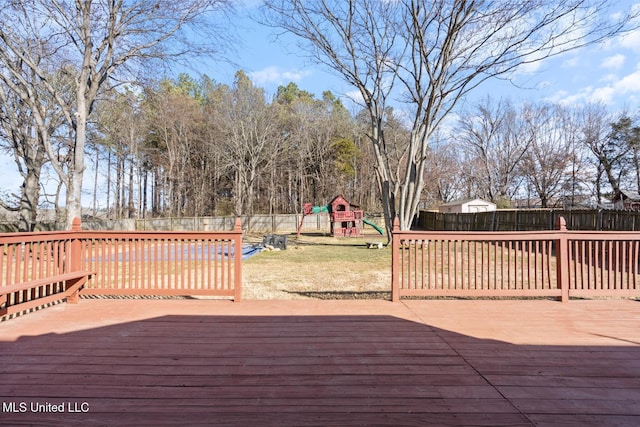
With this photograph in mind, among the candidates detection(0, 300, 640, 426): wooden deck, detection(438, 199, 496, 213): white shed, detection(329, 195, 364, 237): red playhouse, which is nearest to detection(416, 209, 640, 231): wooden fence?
detection(438, 199, 496, 213): white shed

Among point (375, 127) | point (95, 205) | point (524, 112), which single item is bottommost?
point (95, 205)

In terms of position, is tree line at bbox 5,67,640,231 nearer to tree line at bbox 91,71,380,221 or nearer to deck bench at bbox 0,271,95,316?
tree line at bbox 91,71,380,221

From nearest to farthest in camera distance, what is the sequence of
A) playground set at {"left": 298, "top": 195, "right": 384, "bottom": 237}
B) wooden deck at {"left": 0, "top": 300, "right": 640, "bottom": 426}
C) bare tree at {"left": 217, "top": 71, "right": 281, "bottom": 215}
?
1. wooden deck at {"left": 0, "top": 300, "right": 640, "bottom": 426}
2. playground set at {"left": 298, "top": 195, "right": 384, "bottom": 237}
3. bare tree at {"left": 217, "top": 71, "right": 281, "bottom": 215}

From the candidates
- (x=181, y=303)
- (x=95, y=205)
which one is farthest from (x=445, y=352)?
(x=95, y=205)

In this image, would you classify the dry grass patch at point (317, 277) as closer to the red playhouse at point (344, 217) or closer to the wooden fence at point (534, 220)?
the wooden fence at point (534, 220)

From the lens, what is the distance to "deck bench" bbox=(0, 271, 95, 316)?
3.42 metres

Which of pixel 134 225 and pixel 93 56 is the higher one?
pixel 93 56

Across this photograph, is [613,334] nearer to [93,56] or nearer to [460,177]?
[93,56]

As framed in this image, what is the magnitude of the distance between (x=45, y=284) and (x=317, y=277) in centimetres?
488

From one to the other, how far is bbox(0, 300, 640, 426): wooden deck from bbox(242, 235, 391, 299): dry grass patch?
6.11 ft

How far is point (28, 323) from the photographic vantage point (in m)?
3.44

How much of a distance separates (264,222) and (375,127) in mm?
16153

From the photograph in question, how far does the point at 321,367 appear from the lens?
2.46m

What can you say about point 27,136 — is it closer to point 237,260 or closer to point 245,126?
point 237,260
